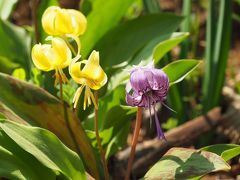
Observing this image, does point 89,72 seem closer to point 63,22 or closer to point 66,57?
point 66,57

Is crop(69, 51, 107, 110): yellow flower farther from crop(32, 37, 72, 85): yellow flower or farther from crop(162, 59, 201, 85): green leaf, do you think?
crop(162, 59, 201, 85): green leaf

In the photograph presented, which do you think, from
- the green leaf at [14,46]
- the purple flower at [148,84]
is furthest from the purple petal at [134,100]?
the green leaf at [14,46]

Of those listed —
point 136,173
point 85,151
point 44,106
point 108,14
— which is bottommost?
point 136,173

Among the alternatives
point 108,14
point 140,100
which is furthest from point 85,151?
point 108,14

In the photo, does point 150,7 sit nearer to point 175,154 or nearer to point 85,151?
point 85,151

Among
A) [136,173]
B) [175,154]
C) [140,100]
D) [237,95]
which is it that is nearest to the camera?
[140,100]

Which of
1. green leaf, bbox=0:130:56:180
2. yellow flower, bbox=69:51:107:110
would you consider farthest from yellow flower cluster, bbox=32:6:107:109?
green leaf, bbox=0:130:56:180
